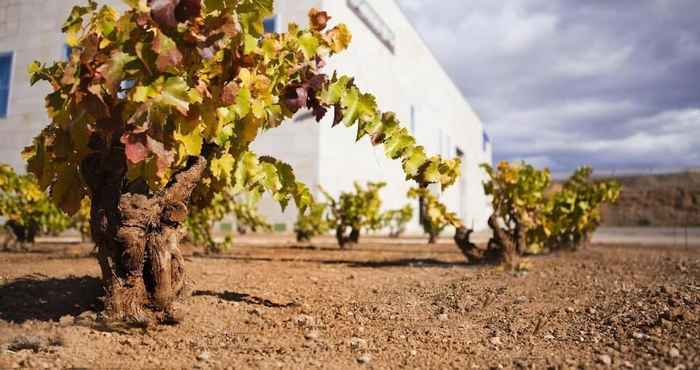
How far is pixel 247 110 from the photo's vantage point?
237 cm

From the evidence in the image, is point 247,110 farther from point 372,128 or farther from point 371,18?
point 371,18

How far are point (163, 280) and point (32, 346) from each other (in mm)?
613

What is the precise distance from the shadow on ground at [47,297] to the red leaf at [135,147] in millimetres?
1085

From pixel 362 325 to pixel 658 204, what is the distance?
59084 millimetres

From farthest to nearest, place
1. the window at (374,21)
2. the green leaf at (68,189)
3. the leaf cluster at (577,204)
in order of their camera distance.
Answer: the window at (374,21), the leaf cluster at (577,204), the green leaf at (68,189)

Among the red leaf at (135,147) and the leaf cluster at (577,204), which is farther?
the leaf cluster at (577,204)

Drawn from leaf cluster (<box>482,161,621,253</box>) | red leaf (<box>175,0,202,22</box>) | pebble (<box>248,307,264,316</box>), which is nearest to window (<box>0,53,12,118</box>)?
leaf cluster (<box>482,161,621,253</box>)

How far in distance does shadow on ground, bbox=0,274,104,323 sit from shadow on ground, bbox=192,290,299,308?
0.63 metres

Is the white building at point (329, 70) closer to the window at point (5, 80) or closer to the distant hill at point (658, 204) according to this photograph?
the window at point (5, 80)

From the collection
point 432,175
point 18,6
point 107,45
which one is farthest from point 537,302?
point 18,6

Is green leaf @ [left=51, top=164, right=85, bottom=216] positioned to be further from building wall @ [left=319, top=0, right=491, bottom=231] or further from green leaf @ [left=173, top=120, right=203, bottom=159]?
building wall @ [left=319, top=0, right=491, bottom=231]

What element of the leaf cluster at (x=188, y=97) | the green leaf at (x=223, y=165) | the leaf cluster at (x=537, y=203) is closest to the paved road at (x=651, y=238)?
the leaf cluster at (x=537, y=203)

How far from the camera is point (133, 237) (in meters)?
2.40

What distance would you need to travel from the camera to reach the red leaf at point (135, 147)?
1.87m
